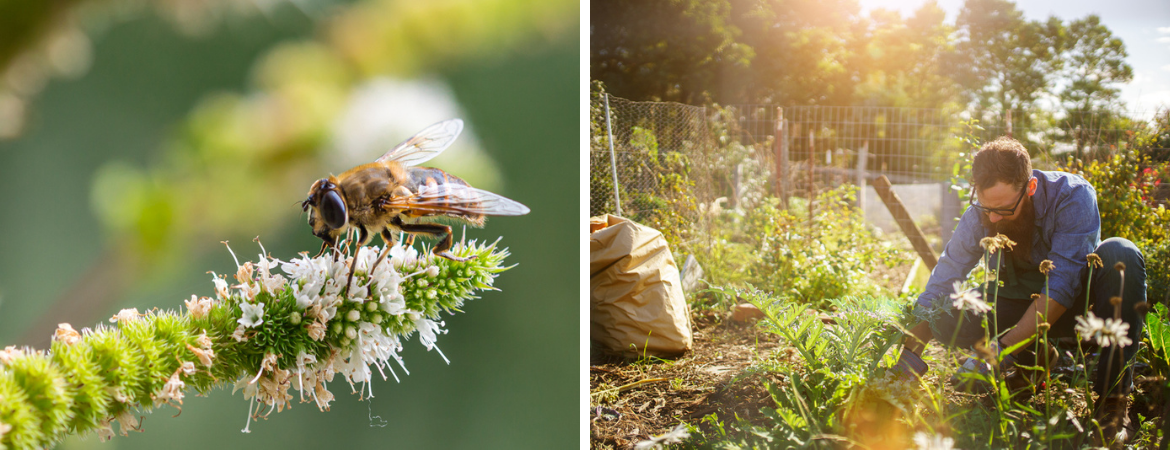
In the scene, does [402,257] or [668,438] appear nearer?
[402,257]

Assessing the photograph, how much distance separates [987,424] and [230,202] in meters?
1.17

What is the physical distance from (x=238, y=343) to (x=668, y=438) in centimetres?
79

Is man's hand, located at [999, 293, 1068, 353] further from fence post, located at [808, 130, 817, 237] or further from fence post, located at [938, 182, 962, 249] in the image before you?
fence post, located at [808, 130, 817, 237]

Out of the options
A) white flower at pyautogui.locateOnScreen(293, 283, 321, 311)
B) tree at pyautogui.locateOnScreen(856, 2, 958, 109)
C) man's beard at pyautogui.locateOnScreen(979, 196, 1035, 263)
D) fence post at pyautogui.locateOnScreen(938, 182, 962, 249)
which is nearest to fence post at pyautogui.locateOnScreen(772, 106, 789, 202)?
tree at pyautogui.locateOnScreen(856, 2, 958, 109)

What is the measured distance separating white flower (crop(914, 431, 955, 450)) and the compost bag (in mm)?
465

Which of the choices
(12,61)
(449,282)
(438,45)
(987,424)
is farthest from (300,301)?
(987,424)

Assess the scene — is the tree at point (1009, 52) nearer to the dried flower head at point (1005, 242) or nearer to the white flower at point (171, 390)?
the dried flower head at point (1005, 242)

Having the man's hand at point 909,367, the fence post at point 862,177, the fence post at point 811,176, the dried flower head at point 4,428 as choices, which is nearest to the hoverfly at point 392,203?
the dried flower head at point 4,428

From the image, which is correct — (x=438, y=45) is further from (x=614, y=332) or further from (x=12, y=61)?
(x=614, y=332)

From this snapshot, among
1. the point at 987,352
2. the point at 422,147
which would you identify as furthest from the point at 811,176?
the point at 422,147

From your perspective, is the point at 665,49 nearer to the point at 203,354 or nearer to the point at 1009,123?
the point at 1009,123

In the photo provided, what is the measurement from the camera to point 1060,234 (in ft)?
3.10

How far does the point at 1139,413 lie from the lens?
89cm

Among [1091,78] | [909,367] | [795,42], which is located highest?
[795,42]
